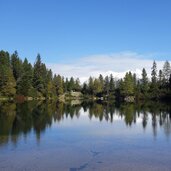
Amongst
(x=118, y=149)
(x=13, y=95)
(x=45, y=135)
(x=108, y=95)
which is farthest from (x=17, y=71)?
(x=118, y=149)

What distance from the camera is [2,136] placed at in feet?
86.4

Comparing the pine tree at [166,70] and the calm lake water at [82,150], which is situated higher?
the pine tree at [166,70]

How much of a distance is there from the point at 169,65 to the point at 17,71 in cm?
6033

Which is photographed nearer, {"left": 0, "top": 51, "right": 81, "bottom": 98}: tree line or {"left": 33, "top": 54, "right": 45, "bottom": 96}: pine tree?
{"left": 0, "top": 51, "right": 81, "bottom": 98}: tree line

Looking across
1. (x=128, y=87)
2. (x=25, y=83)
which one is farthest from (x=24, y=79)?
(x=128, y=87)

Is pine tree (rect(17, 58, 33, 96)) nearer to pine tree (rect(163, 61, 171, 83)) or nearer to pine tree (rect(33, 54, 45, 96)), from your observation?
pine tree (rect(33, 54, 45, 96))

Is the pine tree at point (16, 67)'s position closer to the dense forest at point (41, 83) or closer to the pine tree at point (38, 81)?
the dense forest at point (41, 83)

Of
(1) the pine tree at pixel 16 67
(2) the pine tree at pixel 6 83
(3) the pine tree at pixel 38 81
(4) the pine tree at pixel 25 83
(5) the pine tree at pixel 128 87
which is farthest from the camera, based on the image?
(5) the pine tree at pixel 128 87

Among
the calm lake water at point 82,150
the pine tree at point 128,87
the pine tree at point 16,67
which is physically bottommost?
the calm lake water at point 82,150

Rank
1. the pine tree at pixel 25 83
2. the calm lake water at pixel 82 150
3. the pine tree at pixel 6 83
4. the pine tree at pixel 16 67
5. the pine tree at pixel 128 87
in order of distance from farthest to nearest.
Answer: the pine tree at pixel 128 87
the pine tree at pixel 16 67
the pine tree at pixel 25 83
the pine tree at pixel 6 83
the calm lake water at pixel 82 150

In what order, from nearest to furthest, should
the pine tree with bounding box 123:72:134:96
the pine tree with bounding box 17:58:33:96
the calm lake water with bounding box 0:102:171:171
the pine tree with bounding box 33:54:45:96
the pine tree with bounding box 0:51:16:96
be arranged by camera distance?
the calm lake water with bounding box 0:102:171:171 → the pine tree with bounding box 0:51:16:96 → the pine tree with bounding box 17:58:33:96 → the pine tree with bounding box 33:54:45:96 → the pine tree with bounding box 123:72:134:96

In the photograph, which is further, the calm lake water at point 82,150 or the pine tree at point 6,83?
the pine tree at point 6,83

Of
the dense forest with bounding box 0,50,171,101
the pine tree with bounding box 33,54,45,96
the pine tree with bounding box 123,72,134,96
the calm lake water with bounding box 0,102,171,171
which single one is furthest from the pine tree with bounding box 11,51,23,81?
the calm lake water with bounding box 0,102,171,171

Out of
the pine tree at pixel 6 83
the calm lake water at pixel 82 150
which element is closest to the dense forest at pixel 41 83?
the pine tree at pixel 6 83
